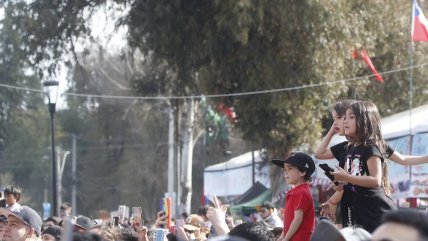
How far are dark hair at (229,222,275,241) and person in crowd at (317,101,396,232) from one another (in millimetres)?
1164

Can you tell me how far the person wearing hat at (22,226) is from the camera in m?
8.40

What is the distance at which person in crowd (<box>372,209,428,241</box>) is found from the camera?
4.03 meters

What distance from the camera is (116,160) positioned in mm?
72438

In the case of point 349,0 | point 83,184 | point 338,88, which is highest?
point 349,0

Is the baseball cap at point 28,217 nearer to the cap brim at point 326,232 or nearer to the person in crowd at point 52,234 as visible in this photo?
the person in crowd at point 52,234

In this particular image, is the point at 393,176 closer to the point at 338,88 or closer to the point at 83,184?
the point at 338,88

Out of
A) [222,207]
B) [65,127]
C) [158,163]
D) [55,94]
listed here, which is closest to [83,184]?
Answer: [65,127]

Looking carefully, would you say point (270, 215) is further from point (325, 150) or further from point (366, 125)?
point (366, 125)

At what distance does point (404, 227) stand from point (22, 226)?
488 cm

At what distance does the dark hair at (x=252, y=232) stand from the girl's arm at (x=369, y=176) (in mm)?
985

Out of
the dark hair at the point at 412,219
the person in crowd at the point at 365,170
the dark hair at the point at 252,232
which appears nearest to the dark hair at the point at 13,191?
the person in crowd at the point at 365,170

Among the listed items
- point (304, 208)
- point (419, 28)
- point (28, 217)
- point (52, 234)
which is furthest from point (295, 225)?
point (419, 28)

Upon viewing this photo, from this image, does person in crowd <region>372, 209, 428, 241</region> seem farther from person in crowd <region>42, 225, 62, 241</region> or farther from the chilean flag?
the chilean flag

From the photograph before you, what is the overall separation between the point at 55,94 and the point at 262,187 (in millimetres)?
8776
